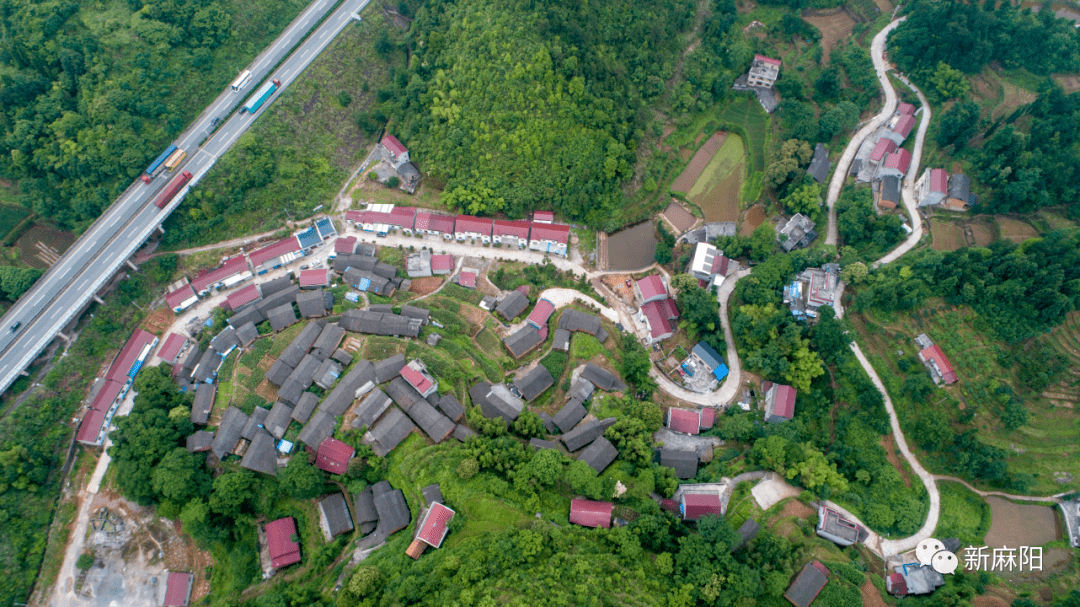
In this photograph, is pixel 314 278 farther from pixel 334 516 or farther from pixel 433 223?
pixel 334 516

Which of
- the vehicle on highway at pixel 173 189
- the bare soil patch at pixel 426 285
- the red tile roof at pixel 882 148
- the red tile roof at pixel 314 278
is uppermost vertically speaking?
the red tile roof at pixel 882 148

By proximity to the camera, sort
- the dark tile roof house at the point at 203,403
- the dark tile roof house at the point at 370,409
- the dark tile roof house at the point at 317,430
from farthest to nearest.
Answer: the dark tile roof house at the point at 203,403, the dark tile roof house at the point at 370,409, the dark tile roof house at the point at 317,430

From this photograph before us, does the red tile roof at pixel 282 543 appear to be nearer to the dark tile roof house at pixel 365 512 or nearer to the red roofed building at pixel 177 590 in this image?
the dark tile roof house at pixel 365 512

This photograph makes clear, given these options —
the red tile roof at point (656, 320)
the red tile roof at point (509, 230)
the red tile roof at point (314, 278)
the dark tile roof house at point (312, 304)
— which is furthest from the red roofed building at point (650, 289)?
the red tile roof at point (314, 278)

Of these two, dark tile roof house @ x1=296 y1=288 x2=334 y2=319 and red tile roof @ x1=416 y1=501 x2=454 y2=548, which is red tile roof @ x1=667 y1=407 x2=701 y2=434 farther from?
dark tile roof house @ x1=296 y1=288 x2=334 y2=319

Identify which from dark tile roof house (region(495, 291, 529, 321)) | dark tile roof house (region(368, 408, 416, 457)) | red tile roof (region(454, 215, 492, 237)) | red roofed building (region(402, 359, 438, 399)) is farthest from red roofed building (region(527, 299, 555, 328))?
dark tile roof house (region(368, 408, 416, 457))

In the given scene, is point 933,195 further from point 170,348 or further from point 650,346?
point 170,348

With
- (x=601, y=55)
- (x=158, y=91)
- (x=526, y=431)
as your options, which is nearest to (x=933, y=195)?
(x=601, y=55)
